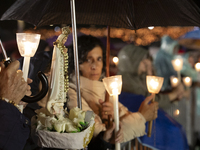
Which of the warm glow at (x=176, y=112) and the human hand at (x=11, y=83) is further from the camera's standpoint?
the warm glow at (x=176, y=112)

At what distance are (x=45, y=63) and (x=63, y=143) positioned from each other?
463 mm

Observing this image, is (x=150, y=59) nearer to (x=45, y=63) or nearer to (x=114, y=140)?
(x=114, y=140)

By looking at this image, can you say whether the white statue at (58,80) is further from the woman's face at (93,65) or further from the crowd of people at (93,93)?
the woman's face at (93,65)

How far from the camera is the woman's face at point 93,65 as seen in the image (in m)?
1.38

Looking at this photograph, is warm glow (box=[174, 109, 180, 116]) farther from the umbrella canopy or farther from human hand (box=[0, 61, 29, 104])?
human hand (box=[0, 61, 29, 104])

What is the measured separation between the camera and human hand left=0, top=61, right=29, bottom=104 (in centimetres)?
62

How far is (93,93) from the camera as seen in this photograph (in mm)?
1394

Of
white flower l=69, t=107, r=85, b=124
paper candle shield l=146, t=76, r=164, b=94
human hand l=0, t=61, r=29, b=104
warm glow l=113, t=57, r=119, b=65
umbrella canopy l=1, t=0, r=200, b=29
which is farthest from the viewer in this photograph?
warm glow l=113, t=57, r=119, b=65

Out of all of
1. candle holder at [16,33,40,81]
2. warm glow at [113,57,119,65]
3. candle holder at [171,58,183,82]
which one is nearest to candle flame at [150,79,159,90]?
warm glow at [113,57,119,65]

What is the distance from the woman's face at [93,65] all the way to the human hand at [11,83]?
2.46ft

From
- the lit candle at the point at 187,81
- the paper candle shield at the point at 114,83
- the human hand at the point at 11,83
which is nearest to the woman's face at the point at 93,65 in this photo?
the paper candle shield at the point at 114,83

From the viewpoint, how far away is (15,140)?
2.04 feet

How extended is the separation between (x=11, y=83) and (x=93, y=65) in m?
0.79

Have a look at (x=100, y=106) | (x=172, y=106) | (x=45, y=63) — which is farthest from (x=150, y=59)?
(x=45, y=63)
